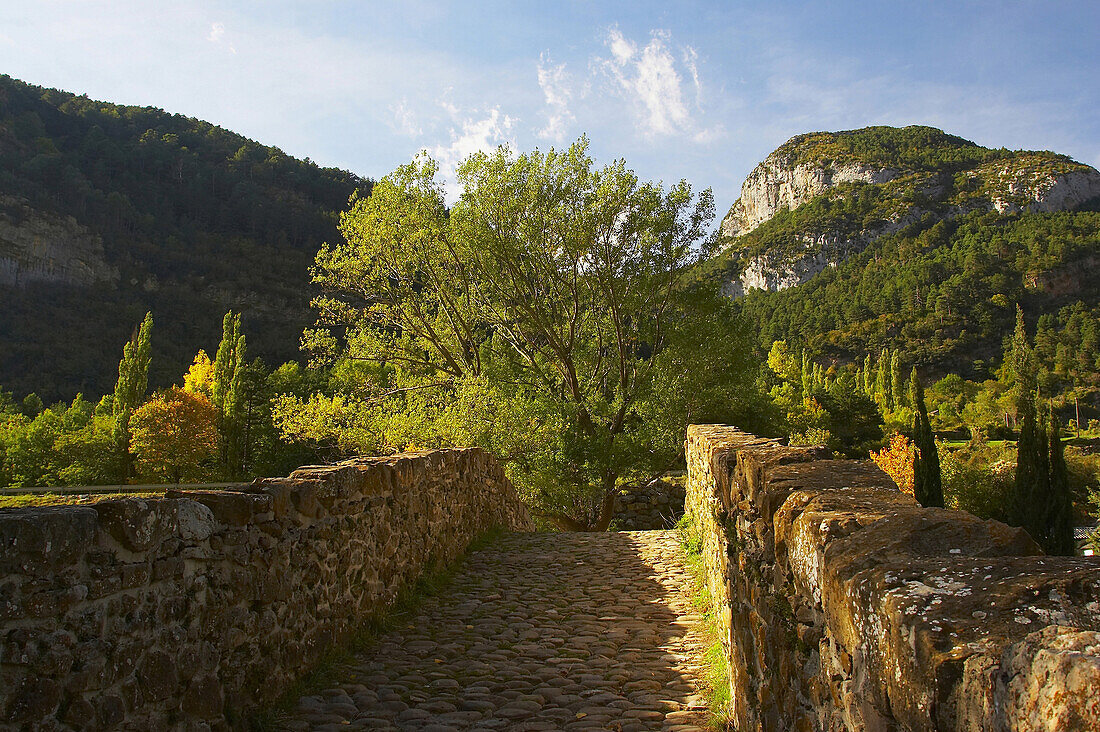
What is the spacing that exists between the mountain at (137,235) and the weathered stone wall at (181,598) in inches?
2460

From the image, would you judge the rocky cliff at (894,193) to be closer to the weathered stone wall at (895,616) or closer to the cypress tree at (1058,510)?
the cypress tree at (1058,510)

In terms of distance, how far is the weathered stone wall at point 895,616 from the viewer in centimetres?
118

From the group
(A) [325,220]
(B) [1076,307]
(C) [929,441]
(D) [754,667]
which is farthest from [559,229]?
(B) [1076,307]

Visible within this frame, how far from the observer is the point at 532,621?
618 cm

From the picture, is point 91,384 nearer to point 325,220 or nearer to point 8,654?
point 325,220

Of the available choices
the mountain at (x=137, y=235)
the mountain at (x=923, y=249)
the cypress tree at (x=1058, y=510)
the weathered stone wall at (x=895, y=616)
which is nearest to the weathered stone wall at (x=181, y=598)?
the weathered stone wall at (x=895, y=616)

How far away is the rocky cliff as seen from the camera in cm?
12175

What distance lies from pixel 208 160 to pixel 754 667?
11333cm

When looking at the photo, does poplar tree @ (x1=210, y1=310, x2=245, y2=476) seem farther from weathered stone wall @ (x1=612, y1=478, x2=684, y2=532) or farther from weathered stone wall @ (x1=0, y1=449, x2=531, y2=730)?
weathered stone wall @ (x1=0, y1=449, x2=531, y2=730)

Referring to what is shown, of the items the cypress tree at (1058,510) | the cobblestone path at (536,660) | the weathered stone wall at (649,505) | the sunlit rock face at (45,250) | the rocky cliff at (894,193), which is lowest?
the cypress tree at (1058,510)

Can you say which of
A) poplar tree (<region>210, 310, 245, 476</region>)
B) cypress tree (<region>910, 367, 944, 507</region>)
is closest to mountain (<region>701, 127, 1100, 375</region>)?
cypress tree (<region>910, 367, 944, 507</region>)

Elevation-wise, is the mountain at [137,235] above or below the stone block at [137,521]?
above

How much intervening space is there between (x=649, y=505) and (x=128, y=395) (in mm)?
32897

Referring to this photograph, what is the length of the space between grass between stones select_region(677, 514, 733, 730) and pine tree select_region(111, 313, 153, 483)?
129 ft
